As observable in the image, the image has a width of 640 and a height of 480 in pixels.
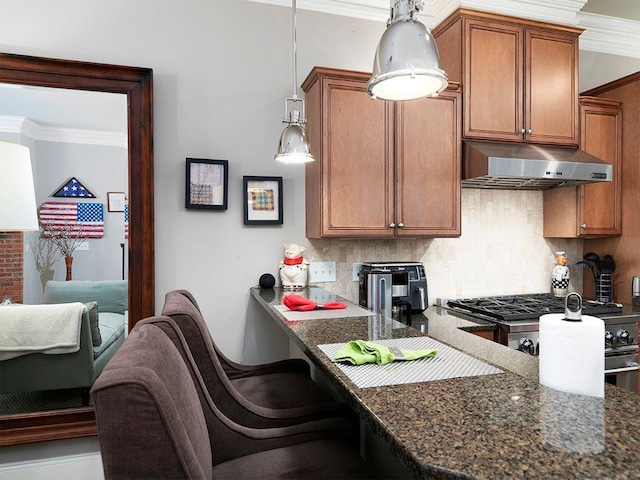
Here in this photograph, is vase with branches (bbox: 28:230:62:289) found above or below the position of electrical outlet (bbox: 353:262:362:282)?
above

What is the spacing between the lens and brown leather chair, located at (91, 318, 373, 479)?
0.67 metres

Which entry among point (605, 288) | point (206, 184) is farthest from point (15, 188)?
point (605, 288)

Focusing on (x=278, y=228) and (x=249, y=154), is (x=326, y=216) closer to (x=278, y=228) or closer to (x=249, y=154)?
(x=278, y=228)

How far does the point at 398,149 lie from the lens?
2475 mm

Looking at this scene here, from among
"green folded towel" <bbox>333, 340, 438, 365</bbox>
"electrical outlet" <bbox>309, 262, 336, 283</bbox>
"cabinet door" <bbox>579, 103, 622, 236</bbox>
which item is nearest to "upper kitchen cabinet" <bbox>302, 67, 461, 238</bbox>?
"electrical outlet" <bbox>309, 262, 336, 283</bbox>

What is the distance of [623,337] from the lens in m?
2.48

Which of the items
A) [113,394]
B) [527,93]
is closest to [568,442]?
[113,394]

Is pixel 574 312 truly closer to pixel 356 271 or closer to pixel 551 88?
pixel 356 271

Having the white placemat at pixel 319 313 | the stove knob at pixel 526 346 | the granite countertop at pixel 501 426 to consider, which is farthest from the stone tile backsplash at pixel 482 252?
the granite countertop at pixel 501 426

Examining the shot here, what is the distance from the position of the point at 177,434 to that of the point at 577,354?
29.8 inches

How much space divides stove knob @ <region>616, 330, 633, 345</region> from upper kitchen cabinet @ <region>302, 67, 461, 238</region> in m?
1.09

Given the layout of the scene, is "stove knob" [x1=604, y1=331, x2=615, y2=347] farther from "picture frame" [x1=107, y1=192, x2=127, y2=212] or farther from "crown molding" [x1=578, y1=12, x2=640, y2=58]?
"picture frame" [x1=107, y1=192, x2=127, y2=212]

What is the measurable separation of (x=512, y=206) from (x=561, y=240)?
0.49 m

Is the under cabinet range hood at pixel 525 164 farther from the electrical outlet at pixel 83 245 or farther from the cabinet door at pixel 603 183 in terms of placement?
the electrical outlet at pixel 83 245
